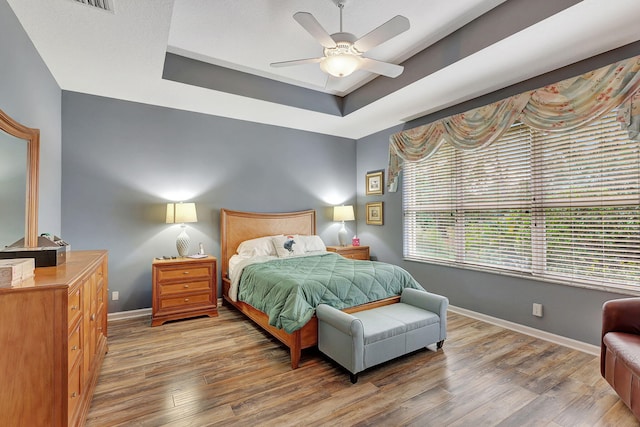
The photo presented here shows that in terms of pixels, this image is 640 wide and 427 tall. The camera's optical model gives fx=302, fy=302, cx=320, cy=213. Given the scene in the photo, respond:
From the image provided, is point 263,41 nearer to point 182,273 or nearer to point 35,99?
point 35,99

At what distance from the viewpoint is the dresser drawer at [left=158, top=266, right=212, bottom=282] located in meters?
3.43

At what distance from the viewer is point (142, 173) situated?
3.79 metres

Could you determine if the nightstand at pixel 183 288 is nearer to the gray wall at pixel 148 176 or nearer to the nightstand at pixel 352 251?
the gray wall at pixel 148 176

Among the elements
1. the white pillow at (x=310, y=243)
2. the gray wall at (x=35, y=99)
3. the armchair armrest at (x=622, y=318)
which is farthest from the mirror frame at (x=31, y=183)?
the armchair armrest at (x=622, y=318)

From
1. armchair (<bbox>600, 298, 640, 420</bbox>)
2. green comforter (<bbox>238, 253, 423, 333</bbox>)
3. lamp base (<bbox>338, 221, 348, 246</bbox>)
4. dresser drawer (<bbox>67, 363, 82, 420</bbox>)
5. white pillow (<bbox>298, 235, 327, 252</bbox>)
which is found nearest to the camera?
dresser drawer (<bbox>67, 363, 82, 420</bbox>)

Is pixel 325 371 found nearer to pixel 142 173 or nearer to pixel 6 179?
pixel 6 179

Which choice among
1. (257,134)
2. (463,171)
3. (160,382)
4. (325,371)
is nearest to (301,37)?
(257,134)

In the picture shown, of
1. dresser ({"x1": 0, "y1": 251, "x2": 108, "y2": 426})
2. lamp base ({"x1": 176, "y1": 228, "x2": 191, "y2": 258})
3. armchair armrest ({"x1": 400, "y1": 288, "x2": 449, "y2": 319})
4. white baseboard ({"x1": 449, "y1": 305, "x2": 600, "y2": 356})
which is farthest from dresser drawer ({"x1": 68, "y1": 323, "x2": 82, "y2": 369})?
white baseboard ({"x1": 449, "y1": 305, "x2": 600, "y2": 356})

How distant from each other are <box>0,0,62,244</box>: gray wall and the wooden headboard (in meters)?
1.80

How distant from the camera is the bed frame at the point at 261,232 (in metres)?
2.67

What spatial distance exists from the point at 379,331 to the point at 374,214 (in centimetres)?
297

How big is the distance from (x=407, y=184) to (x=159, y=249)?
3.59 metres

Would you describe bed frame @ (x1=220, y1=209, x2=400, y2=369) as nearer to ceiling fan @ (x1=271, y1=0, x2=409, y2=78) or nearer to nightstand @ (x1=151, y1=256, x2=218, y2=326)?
nightstand @ (x1=151, y1=256, x2=218, y2=326)

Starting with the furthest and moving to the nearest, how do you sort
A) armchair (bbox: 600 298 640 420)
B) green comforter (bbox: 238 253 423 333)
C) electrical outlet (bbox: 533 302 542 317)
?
electrical outlet (bbox: 533 302 542 317) < green comforter (bbox: 238 253 423 333) < armchair (bbox: 600 298 640 420)
